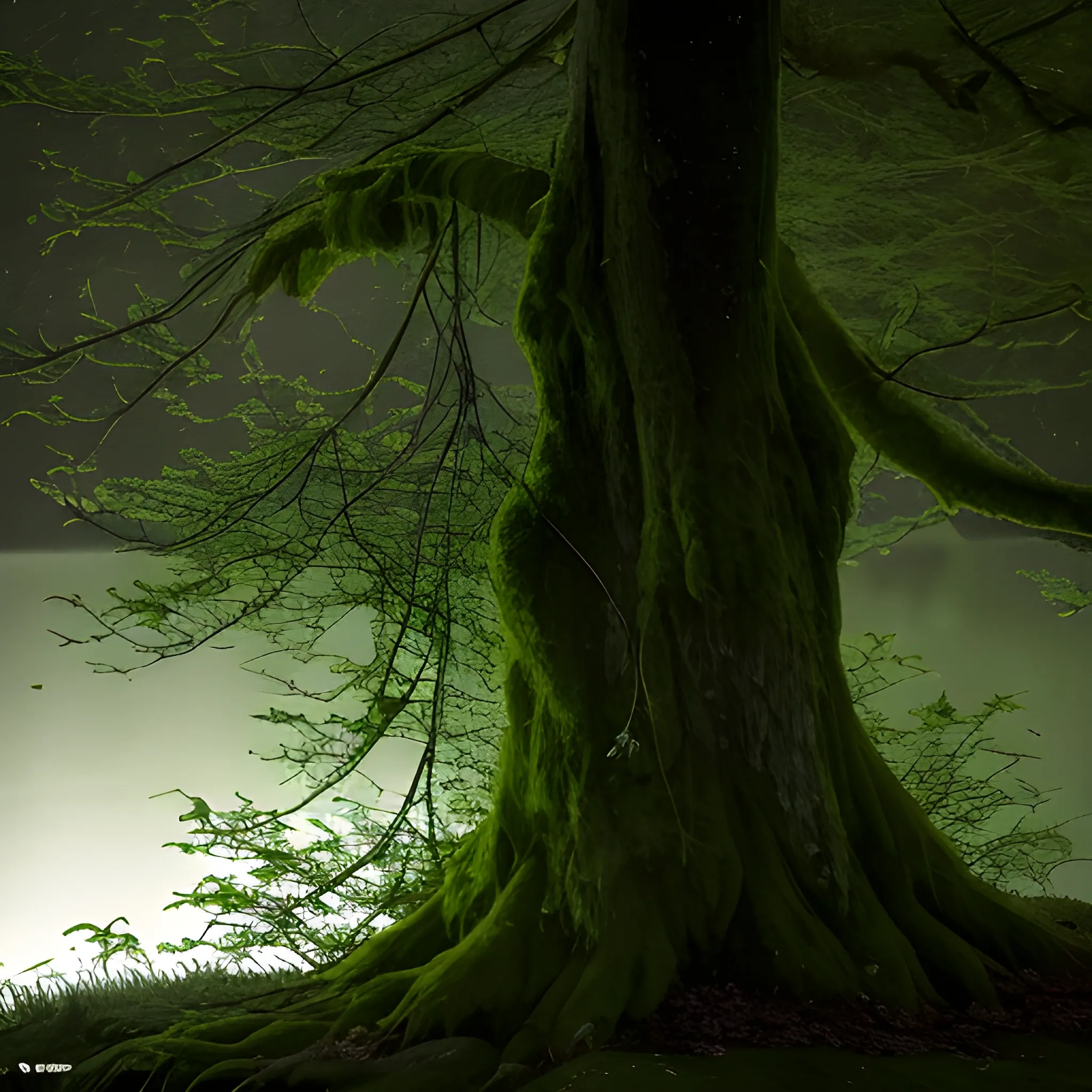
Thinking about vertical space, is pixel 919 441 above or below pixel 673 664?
above

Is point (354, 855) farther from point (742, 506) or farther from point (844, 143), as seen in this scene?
point (844, 143)

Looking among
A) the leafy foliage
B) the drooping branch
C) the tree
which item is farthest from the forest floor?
the leafy foliage

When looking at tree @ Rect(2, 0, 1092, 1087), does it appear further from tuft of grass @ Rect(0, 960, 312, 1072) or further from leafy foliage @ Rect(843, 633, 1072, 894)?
leafy foliage @ Rect(843, 633, 1072, 894)

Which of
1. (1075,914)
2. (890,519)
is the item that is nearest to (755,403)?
(1075,914)

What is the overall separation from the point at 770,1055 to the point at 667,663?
715 millimetres

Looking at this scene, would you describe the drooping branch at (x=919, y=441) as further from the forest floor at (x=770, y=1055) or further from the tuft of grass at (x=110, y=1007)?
the tuft of grass at (x=110, y=1007)

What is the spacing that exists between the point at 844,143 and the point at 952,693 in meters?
2.90

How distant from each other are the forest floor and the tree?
1.9 inches

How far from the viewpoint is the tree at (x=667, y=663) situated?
73.7 inches

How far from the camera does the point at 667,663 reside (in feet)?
6.51

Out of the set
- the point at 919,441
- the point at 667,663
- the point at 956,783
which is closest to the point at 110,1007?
the point at 667,663

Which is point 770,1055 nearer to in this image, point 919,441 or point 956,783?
point 919,441

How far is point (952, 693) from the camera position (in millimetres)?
4883

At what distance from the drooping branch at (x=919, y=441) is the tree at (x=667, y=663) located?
383 mm
